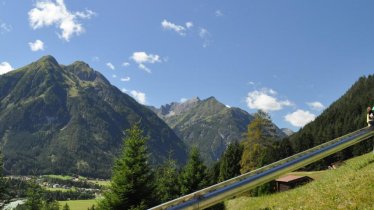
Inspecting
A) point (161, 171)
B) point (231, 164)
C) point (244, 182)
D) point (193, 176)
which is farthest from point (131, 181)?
point (231, 164)

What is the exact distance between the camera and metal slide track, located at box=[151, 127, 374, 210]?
28.0 feet

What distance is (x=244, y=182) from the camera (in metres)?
9.86

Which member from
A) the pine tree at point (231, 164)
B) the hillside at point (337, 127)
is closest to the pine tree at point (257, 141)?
the pine tree at point (231, 164)

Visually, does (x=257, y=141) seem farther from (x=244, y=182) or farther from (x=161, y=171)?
(x=244, y=182)

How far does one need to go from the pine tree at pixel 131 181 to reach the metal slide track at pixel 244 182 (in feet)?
58.0

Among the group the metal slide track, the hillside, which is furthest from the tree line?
the hillside

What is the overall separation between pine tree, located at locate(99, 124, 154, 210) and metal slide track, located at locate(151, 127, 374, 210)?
1768 cm

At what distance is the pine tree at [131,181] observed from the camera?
29011 mm

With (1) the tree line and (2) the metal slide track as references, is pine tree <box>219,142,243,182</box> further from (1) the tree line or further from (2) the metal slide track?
(2) the metal slide track

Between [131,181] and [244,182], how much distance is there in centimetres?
2044

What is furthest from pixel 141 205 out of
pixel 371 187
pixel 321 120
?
pixel 321 120

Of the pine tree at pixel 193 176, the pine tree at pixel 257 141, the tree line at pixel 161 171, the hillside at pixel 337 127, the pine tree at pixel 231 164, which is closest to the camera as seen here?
the tree line at pixel 161 171

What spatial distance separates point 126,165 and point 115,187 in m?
1.79

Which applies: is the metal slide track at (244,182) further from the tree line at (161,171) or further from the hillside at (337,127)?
the hillside at (337,127)
